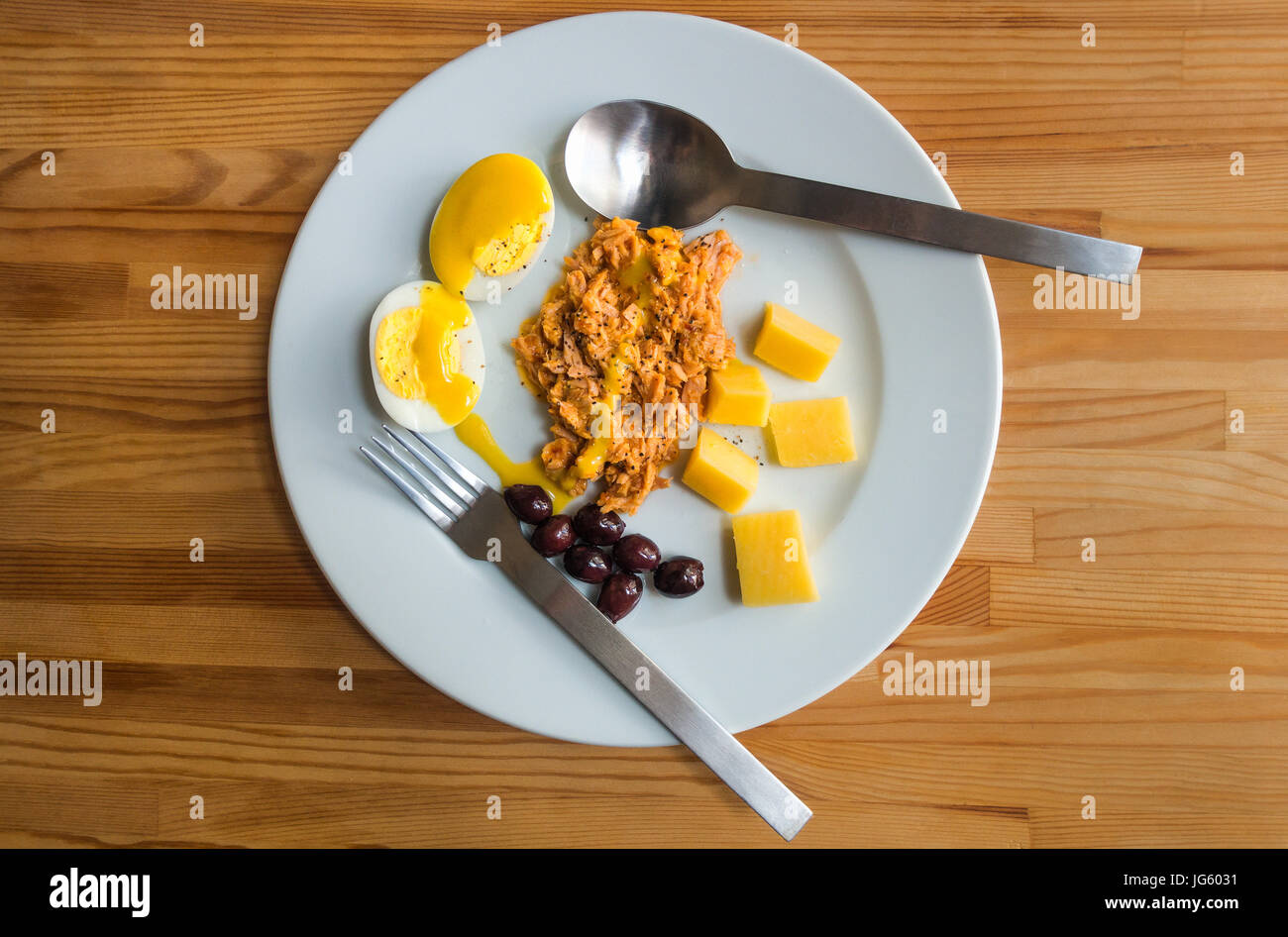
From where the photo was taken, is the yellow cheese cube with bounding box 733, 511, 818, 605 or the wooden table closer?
the yellow cheese cube with bounding box 733, 511, 818, 605

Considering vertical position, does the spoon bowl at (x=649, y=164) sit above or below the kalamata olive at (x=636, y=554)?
above

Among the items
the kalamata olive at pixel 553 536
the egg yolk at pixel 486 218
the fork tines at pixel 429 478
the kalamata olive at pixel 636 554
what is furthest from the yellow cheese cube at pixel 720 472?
the egg yolk at pixel 486 218

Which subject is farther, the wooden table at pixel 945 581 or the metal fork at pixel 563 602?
the wooden table at pixel 945 581

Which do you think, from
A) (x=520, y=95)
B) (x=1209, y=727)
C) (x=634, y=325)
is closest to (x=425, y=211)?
(x=520, y=95)

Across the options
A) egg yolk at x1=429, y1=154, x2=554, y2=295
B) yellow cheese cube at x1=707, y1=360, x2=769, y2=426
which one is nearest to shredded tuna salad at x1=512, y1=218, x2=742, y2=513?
yellow cheese cube at x1=707, y1=360, x2=769, y2=426

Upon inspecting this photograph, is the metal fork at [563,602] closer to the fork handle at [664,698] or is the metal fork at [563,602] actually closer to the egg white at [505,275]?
the fork handle at [664,698]

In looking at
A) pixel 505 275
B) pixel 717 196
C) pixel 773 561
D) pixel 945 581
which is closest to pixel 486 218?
pixel 505 275

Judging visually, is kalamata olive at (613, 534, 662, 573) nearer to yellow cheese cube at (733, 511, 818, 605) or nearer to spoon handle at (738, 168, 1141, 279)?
yellow cheese cube at (733, 511, 818, 605)

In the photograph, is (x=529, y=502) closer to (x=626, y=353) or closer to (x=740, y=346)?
(x=626, y=353)
